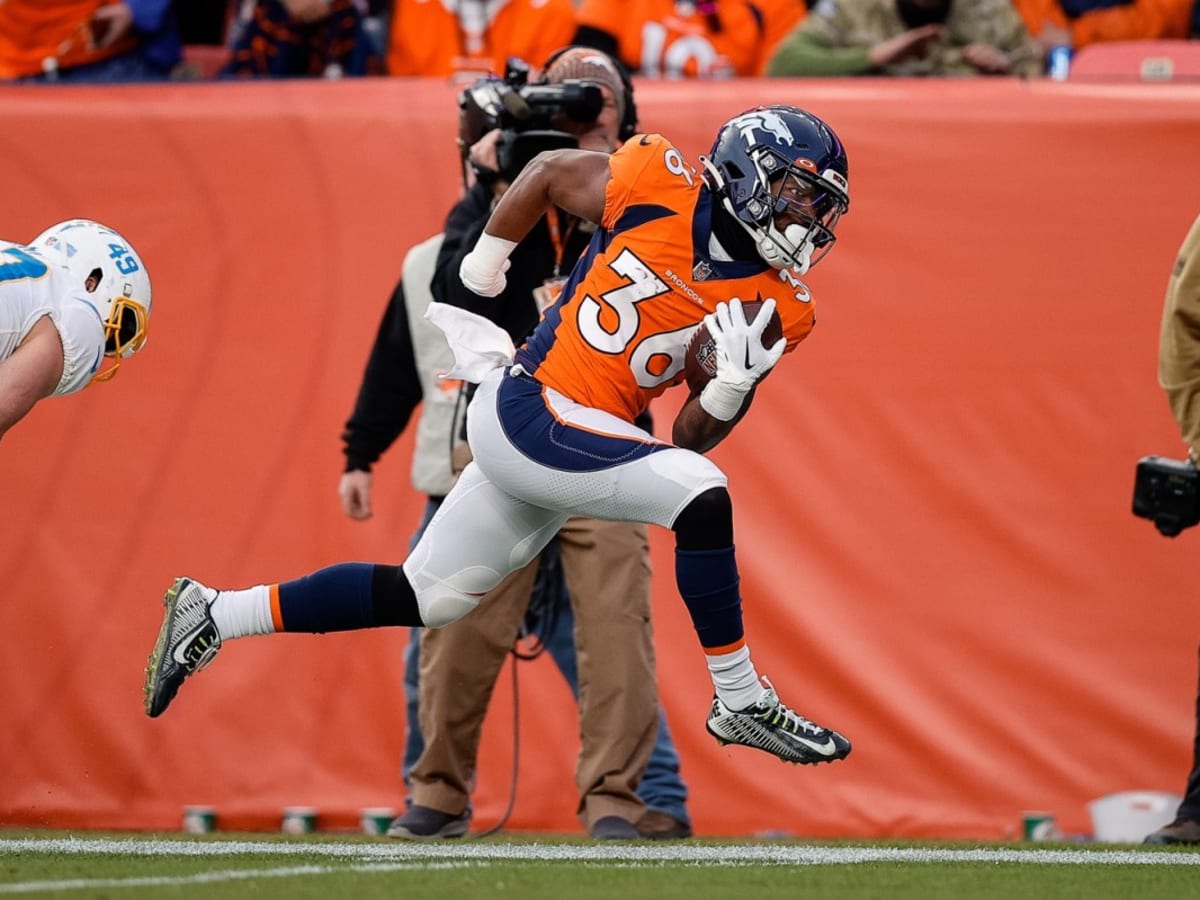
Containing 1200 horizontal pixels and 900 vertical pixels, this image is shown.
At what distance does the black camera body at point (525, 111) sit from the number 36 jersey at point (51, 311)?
1.05 meters

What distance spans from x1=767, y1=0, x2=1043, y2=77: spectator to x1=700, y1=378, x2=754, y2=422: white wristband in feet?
8.20

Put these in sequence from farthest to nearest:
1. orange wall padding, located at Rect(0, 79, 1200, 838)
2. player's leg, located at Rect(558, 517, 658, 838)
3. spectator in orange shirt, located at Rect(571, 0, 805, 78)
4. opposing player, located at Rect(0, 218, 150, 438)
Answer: spectator in orange shirt, located at Rect(571, 0, 805, 78)
orange wall padding, located at Rect(0, 79, 1200, 838)
player's leg, located at Rect(558, 517, 658, 838)
opposing player, located at Rect(0, 218, 150, 438)

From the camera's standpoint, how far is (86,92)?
5.52m

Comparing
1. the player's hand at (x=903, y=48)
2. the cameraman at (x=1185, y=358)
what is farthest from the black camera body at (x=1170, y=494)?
the player's hand at (x=903, y=48)

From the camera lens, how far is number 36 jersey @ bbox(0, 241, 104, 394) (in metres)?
3.73

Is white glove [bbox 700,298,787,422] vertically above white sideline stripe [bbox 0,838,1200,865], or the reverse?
white glove [bbox 700,298,787,422]

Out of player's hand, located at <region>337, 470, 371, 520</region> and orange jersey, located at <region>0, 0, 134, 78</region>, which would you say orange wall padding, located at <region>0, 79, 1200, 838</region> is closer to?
player's hand, located at <region>337, 470, 371, 520</region>

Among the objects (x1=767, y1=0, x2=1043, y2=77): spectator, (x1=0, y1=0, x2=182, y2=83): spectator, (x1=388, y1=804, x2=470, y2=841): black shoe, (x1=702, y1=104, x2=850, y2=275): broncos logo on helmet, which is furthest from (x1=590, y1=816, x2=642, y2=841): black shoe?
(x1=0, y1=0, x2=182, y2=83): spectator

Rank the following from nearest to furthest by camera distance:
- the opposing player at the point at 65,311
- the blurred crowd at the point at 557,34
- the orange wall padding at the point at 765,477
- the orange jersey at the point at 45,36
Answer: the opposing player at the point at 65,311
the orange wall padding at the point at 765,477
the blurred crowd at the point at 557,34
the orange jersey at the point at 45,36

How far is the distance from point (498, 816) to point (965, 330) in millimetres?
1863

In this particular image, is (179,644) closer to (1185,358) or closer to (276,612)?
(276,612)

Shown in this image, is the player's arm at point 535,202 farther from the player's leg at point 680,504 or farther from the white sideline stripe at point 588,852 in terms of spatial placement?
the white sideline stripe at point 588,852

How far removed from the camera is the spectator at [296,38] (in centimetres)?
626

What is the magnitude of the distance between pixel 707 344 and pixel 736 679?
0.65 metres
